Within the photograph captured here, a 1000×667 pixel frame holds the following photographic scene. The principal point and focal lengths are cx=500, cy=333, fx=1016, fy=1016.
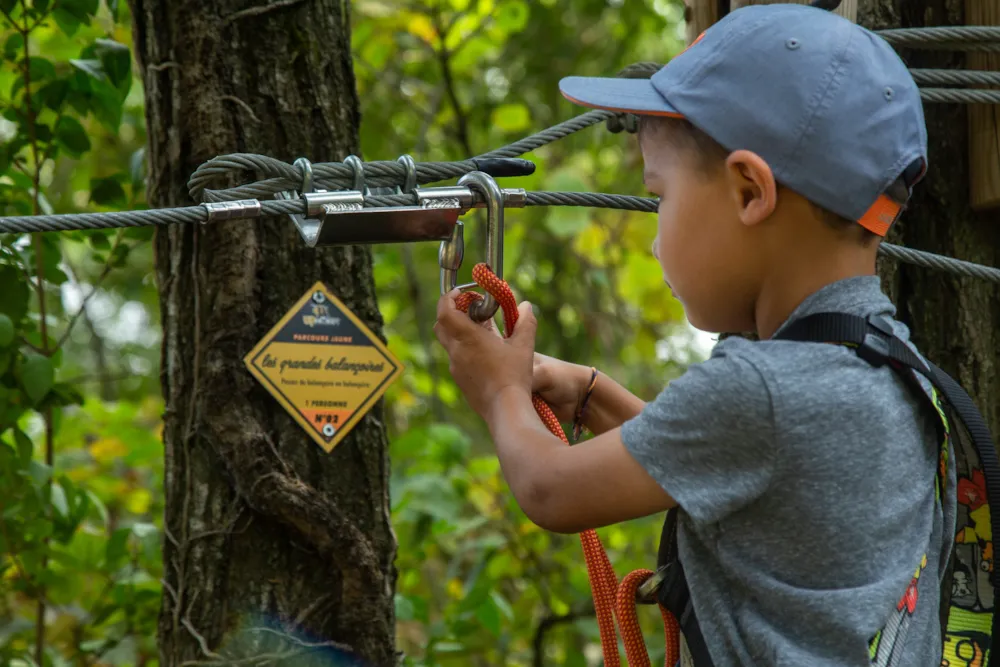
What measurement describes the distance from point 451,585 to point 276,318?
7.39ft

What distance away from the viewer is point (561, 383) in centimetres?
135

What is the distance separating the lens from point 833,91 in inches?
40.2

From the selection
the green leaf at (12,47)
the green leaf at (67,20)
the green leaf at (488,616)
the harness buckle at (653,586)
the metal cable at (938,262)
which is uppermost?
the green leaf at (67,20)

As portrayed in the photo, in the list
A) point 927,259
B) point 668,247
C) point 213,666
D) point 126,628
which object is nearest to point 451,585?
point 126,628

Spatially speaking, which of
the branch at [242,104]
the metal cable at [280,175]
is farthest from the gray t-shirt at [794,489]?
the branch at [242,104]

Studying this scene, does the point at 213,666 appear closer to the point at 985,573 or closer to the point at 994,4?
the point at 985,573

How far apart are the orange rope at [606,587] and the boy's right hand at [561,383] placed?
90 millimetres

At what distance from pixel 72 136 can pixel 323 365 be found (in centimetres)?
72

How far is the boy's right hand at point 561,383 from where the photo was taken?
1.34 m

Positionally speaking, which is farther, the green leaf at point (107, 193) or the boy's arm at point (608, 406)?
the green leaf at point (107, 193)

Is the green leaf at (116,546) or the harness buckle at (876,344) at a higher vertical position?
the harness buckle at (876,344)

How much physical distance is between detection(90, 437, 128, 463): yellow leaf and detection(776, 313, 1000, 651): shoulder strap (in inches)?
104

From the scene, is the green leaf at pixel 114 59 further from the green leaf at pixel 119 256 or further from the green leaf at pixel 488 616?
the green leaf at pixel 488 616

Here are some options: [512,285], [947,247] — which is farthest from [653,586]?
[512,285]
